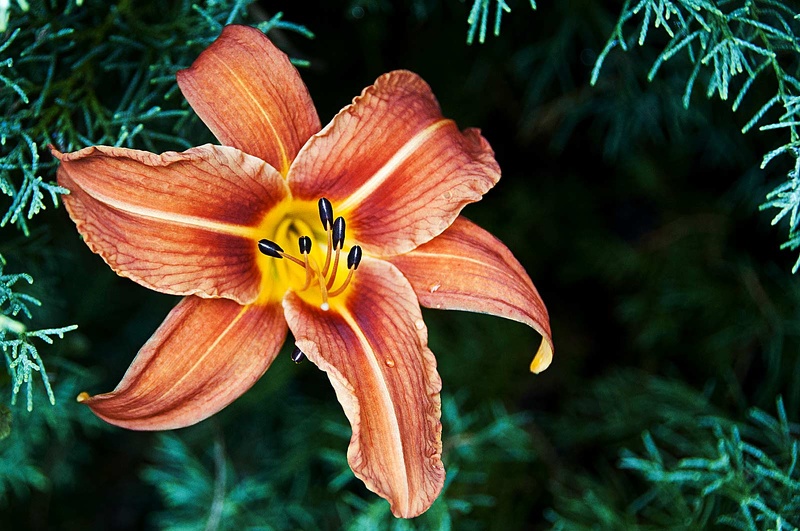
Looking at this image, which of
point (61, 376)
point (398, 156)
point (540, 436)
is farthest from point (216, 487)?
point (398, 156)

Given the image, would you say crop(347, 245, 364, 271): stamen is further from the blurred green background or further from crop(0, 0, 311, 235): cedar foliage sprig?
the blurred green background

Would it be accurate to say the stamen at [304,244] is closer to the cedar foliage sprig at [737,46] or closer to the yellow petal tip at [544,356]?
the yellow petal tip at [544,356]

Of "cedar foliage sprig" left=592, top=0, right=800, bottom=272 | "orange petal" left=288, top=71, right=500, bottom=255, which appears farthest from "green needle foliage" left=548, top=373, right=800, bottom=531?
"orange petal" left=288, top=71, right=500, bottom=255

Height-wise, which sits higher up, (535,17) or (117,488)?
(535,17)

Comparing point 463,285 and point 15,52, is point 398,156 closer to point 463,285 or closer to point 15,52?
point 463,285

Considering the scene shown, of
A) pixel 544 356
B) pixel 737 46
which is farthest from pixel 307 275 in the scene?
pixel 737 46

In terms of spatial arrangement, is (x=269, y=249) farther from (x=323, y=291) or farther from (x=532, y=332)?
(x=532, y=332)

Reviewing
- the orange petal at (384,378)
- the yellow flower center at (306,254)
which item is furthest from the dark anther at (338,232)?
the orange petal at (384,378)
